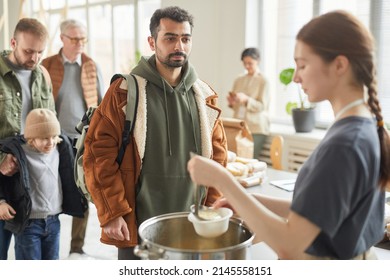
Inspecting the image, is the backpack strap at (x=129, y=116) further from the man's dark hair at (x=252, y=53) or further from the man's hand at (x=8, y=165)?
the man's dark hair at (x=252, y=53)

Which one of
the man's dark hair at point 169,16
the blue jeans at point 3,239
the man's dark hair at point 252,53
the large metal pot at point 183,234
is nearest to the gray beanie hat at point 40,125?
the blue jeans at point 3,239

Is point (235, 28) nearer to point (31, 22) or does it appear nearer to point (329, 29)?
point (31, 22)

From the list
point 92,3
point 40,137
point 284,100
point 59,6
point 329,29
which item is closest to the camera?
point 329,29

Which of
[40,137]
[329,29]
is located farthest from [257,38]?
[329,29]

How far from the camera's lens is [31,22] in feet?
8.81

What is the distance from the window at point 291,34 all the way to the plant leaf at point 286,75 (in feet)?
0.89

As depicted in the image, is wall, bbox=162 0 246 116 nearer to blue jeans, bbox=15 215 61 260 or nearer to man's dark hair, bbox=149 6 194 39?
blue jeans, bbox=15 215 61 260

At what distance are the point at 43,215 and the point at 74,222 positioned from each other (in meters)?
1.06

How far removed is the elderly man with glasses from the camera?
3.47 metres

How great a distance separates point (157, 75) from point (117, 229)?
63cm

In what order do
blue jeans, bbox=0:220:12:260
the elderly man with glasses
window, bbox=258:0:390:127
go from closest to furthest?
blue jeans, bbox=0:220:12:260, the elderly man with glasses, window, bbox=258:0:390:127

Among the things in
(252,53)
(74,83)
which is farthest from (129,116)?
(252,53)

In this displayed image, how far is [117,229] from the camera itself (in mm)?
1894

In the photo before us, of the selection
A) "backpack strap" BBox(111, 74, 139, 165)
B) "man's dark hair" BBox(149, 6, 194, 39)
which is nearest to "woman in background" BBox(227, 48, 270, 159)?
"man's dark hair" BBox(149, 6, 194, 39)
